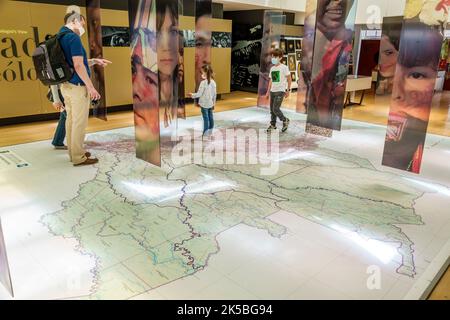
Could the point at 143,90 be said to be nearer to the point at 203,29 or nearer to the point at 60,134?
the point at 60,134

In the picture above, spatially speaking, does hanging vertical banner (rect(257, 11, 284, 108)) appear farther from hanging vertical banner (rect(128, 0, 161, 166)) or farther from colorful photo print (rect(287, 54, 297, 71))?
hanging vertical banner (rect(128, 0, 161, 166))

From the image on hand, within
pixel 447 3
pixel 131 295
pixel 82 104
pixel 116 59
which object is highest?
pixel 447 3

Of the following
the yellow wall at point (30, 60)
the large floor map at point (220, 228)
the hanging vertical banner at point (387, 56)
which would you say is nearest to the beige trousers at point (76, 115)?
the large floor map at point (220, 228)

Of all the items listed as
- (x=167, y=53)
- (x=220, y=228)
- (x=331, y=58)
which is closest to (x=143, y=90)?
(x=167, y=53)

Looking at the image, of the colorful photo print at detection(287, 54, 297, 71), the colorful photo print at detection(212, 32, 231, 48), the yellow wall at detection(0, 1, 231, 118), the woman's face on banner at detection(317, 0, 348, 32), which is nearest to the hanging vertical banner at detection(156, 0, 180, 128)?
the yellow wall at detection(0, 1, 231, 118)

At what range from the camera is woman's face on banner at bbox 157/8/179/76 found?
4438 mm

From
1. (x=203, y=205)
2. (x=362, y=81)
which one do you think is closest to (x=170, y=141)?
(x=203, y=205)

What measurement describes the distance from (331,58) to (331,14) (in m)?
0.59

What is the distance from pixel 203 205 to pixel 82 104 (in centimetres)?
198

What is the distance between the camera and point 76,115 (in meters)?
4.26

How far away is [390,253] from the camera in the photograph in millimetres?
2781

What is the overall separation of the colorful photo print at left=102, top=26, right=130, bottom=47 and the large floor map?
11.1 feet

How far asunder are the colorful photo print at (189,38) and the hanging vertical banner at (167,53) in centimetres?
279

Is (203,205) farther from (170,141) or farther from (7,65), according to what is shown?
(7,65)
